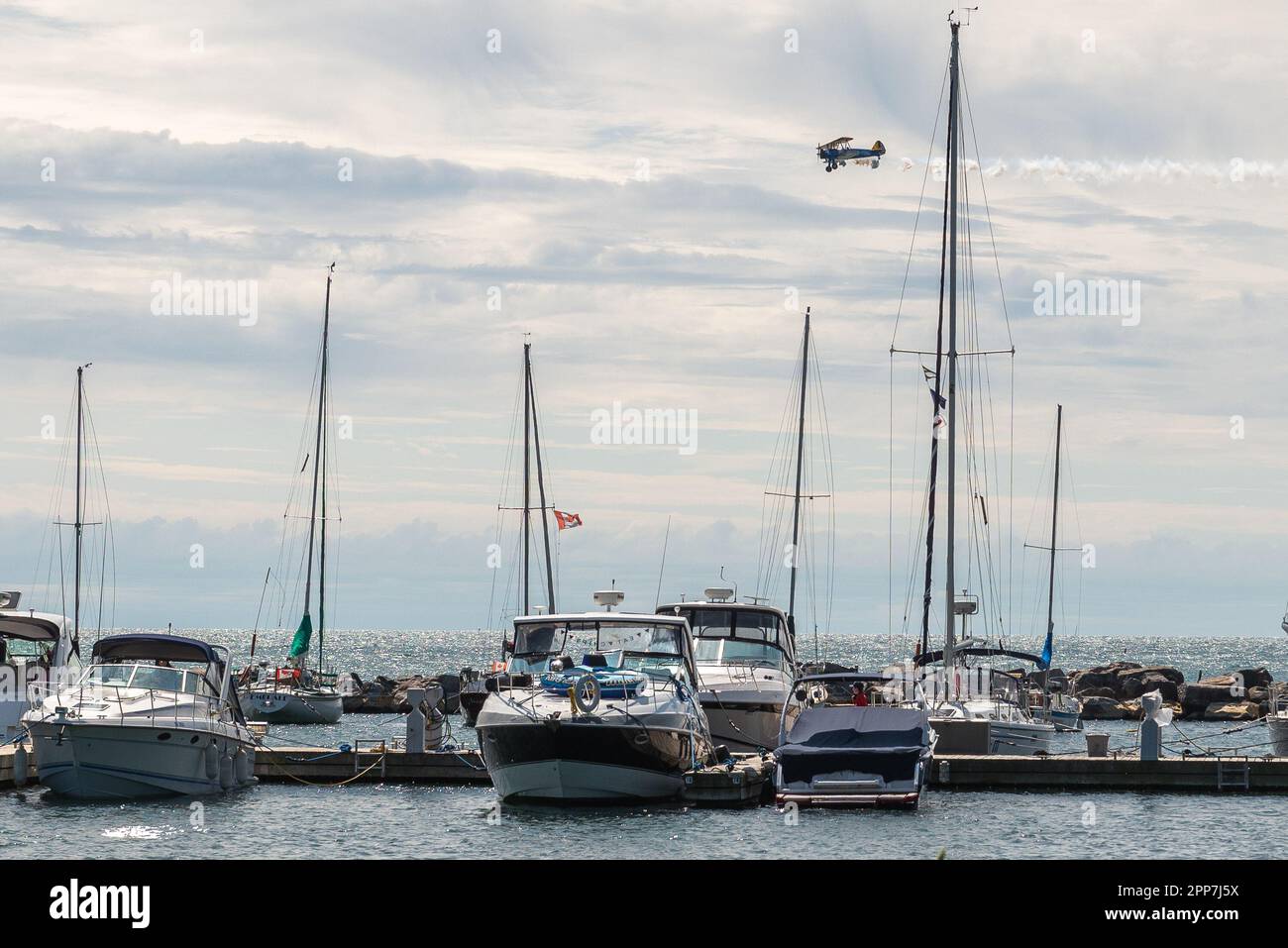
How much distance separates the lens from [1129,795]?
34969 mm

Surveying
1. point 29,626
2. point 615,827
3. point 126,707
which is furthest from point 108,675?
point 615,827

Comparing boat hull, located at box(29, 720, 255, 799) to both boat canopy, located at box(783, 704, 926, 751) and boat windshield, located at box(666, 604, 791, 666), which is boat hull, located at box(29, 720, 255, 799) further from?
boat windshield, located at box(666, 604, 791, 666)

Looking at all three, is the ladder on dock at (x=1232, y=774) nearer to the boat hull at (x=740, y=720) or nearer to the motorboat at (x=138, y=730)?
the boat hull at (x=740, y=720)

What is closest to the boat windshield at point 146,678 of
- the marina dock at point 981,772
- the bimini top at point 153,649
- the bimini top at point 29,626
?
the bimini top at point 153,649

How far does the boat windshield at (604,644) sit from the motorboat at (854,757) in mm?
2881

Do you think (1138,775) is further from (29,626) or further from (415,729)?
(29,626)

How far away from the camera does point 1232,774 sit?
35.1m

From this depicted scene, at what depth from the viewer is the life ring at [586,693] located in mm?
30234

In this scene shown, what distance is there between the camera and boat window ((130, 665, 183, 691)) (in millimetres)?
33188

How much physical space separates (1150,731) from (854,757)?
8.35 meters

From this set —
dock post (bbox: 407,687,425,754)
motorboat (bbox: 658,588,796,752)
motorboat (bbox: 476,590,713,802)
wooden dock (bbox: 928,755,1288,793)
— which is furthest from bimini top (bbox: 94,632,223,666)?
wooden dock (bbox: 928,755,1288,793)
